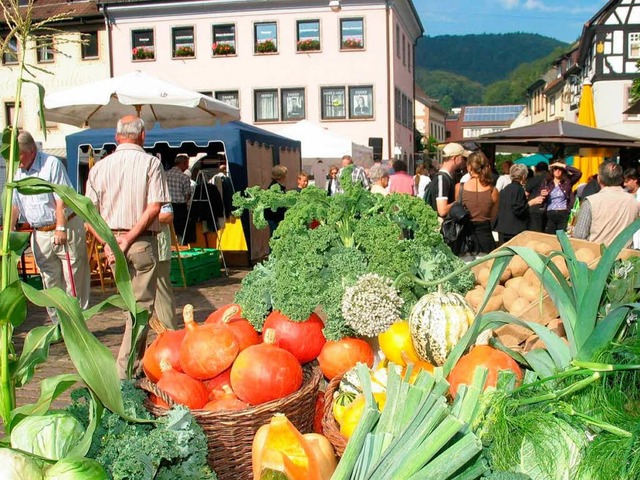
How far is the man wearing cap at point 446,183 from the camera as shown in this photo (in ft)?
24.1

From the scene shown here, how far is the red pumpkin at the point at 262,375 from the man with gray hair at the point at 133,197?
216cm

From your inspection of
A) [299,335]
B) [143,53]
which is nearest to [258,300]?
[299,335]

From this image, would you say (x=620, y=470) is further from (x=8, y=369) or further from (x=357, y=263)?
(x=8, y=369)

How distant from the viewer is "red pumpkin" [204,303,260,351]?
3.01m

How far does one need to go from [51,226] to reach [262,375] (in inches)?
170

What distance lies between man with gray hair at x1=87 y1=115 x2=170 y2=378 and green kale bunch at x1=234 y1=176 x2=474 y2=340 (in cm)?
148

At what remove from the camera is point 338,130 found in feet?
99.3

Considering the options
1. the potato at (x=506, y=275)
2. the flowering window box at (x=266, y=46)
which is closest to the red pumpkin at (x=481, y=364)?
the potato at (x=506, y=275)

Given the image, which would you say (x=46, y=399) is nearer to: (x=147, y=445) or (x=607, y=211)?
(x=147, y=445)

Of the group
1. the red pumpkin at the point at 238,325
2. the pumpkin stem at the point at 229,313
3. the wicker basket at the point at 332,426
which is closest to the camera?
the wicker basket at the point at 332,426

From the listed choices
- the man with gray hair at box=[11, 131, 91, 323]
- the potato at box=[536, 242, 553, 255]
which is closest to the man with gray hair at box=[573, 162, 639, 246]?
the potato at box=[536, 242, 553, 255]

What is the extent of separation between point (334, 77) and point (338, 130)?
2255mm

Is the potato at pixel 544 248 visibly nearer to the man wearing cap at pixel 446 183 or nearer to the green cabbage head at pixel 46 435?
the man wearing cap at pixel 446 183

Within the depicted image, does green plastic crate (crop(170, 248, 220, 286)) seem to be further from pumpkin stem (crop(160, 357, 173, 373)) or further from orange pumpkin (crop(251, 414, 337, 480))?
orange pumpkin (crop(251, 414, 337, 480))
